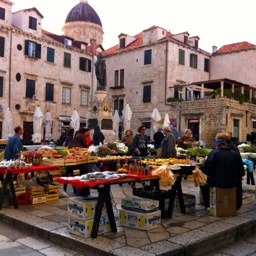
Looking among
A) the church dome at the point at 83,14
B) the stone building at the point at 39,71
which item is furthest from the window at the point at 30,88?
the church dome at the point at 83,14

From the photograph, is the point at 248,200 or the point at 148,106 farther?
the point at 148,106

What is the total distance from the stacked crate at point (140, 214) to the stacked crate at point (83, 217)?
0.43 meters

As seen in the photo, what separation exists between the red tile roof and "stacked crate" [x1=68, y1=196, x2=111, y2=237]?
31.6 meters

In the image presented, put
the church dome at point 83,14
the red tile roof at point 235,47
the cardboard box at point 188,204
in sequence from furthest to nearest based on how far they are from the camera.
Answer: the church dome at point 83,14 < the red tile roof at point 235,47 < the cardboard box at point 188,204

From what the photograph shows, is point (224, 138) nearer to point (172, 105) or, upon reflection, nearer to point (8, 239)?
point (8, 239)

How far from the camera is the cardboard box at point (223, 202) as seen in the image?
605cm

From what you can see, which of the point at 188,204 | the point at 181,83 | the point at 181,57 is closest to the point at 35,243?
the point at 188,204

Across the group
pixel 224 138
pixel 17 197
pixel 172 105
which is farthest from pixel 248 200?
pixel 172 105

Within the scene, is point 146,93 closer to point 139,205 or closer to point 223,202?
point 223,202

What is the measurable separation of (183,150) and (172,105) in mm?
18924

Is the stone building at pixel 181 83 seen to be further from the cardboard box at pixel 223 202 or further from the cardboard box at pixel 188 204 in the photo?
the cardboard box at pixel 223 202

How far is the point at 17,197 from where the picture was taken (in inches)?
276

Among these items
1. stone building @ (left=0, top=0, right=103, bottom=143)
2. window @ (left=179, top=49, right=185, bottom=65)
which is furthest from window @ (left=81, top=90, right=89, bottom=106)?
window @ (left=179, top=49, right=185, bottom=65)

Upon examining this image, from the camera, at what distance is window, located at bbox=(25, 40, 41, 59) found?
29500mm
